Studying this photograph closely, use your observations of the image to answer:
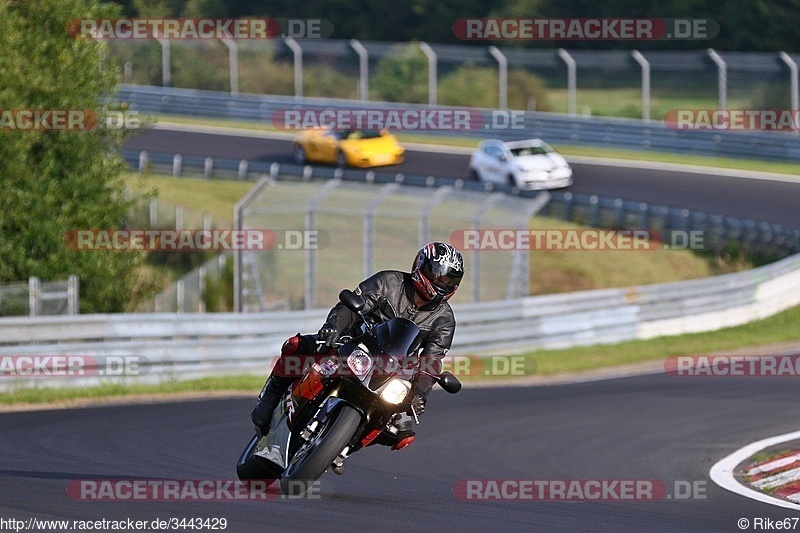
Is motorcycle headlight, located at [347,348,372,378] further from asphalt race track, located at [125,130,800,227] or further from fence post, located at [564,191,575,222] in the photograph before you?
fence post, located at [564,191,575,222]

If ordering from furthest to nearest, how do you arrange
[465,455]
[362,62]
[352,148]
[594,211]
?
1. [362,62]
2. [352,148]
3. [594,211]
4. [465,455]

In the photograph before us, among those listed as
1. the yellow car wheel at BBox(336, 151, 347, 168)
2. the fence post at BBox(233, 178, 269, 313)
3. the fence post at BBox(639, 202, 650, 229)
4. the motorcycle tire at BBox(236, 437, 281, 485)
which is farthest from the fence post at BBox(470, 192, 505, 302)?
the yellow car wheel at BBox(336, 151, 347, 168)

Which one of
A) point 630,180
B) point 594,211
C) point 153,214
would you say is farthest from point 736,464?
point 630,180

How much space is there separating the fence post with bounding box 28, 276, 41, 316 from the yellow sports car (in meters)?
20.9

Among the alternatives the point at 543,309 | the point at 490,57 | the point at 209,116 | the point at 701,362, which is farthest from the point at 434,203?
the point at 209,116

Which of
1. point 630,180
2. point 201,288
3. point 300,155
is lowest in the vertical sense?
point 201,288

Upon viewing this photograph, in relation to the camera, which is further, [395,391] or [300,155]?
[300,155]

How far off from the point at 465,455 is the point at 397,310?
10.5 ft

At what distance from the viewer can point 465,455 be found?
10.7 meters

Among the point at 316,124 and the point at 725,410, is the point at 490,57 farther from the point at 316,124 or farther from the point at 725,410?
the point at 725,410

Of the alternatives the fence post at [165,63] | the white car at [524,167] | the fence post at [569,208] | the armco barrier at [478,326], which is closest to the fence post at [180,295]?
the armco barrier at [478,326]

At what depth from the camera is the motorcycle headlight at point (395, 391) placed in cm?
723

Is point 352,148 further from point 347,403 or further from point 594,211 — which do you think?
point 347,403

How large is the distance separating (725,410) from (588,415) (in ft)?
4.72
